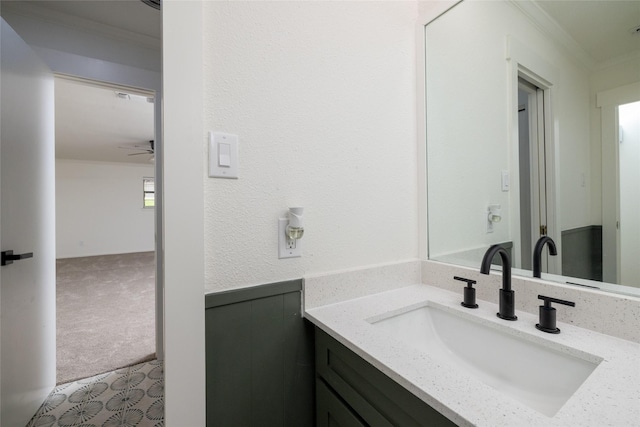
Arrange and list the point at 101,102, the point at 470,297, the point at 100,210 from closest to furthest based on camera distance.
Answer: the point at 470,297 → the point at 101,102 → the point at 100,210

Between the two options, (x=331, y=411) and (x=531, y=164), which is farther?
(x=531, y=164)

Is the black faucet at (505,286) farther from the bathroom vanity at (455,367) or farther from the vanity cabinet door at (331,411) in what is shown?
the vanity cabinet door at (331,411)

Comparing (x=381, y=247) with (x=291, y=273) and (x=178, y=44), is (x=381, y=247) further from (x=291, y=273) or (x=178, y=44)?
(x=178, y=44)

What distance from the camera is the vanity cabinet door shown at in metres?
0.72

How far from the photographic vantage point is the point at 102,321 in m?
2.71

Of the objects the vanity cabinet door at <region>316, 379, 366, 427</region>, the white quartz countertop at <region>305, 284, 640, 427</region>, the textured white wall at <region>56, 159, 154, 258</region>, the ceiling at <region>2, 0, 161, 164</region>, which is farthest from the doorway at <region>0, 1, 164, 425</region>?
the textured white wall at <region>56, 159, 154, 258</region>

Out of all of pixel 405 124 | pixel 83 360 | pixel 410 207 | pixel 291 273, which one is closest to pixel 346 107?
pixel 405 124

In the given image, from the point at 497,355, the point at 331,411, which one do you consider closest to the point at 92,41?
the point at 331,411

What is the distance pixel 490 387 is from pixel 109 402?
6.95 feet

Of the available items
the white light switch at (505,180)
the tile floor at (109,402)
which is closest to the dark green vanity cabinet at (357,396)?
the white light switch at (505,180)

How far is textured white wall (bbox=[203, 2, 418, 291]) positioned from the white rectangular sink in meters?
0.27

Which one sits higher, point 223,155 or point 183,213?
point 223,155

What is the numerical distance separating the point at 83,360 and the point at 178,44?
2495mm

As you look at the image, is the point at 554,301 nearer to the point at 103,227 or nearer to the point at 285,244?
the point at 285,244
